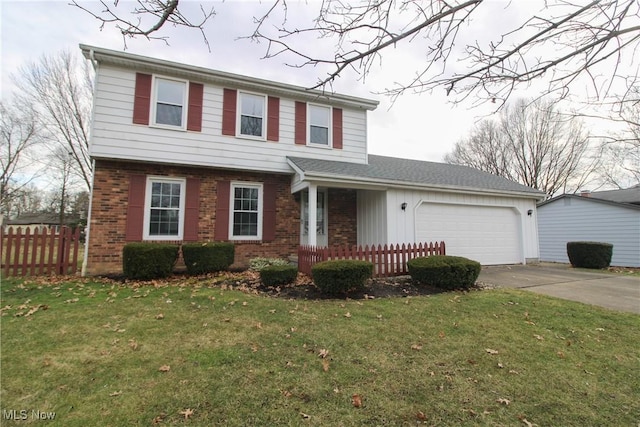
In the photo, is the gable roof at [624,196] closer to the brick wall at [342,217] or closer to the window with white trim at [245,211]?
the brick wall at [342,217]

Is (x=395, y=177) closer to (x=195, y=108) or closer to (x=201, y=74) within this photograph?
(x=195, y=108)

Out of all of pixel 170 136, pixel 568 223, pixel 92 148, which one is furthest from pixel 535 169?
pixel 92 148

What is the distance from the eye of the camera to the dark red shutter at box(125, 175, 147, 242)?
8.40m

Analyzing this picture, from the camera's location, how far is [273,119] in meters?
9.92

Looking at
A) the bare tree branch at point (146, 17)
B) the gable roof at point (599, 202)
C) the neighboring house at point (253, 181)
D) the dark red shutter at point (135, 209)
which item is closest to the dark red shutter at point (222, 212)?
the neighboring house at point (253, 181)

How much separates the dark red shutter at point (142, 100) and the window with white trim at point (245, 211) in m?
3.00

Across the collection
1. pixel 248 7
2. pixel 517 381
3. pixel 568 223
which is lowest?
pixel 517 381

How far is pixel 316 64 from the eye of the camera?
2760 millimetres

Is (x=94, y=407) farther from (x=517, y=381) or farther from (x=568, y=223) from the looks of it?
(x=568, y=223)

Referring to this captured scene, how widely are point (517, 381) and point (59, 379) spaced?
4390mm

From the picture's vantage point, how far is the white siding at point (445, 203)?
30.9 feet

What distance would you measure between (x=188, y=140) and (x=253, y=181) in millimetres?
2223

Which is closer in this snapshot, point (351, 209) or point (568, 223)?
point (351, 209)

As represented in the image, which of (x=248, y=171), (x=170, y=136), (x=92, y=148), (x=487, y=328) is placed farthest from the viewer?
(x=248, y=171)
